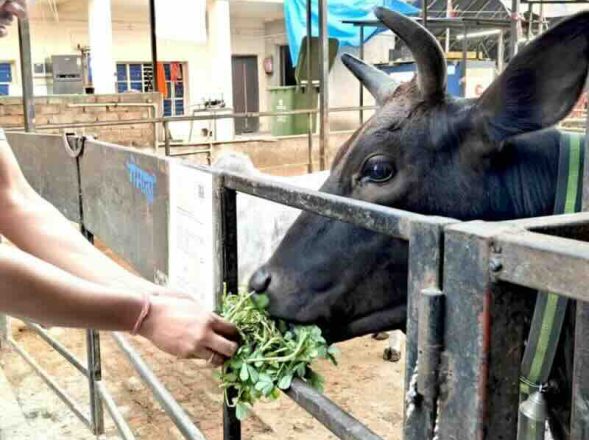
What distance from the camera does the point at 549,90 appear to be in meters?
1.78

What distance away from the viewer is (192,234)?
2082 mm

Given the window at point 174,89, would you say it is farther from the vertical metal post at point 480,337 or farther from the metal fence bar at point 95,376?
the vertical metal post at point 480,337

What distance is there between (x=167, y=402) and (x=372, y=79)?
1.24 meters

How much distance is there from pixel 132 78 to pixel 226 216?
17786 millimetres

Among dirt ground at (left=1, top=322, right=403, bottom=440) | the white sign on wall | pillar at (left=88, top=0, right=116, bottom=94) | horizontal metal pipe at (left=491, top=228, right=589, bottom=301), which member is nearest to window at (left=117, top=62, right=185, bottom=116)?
pillar at (left=88, top=0, right=116, bottom=94)

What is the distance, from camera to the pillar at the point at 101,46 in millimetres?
15055

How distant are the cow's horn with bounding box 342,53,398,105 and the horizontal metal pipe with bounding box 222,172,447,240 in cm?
82

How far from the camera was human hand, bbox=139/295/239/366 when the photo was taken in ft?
4.73

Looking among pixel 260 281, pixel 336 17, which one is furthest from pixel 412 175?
pixel 336 17

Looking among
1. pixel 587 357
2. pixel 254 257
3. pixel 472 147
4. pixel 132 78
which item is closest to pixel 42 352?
pixel 254 257

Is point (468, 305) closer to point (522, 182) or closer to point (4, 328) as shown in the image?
point (522, 182)

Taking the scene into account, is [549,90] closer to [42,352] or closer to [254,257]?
[254,257]

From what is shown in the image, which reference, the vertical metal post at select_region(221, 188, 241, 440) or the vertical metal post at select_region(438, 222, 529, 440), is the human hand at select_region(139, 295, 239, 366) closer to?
the vertical metal post at select_region(221, 188, 241, 440)

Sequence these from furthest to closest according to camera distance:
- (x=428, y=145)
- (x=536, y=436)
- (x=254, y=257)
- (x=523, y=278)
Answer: (x=254, y=257)
(x=428, y=145)
(x=536, y=436)
(x=523, y=278)
